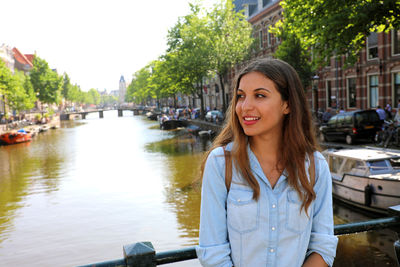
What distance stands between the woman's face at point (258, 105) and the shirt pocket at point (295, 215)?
326mm

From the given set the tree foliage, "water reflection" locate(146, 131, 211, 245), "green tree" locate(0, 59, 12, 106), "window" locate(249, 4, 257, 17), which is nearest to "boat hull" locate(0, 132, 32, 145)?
the tree foliage

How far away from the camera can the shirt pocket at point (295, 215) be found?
1.79 metres

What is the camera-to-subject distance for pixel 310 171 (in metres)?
1.91

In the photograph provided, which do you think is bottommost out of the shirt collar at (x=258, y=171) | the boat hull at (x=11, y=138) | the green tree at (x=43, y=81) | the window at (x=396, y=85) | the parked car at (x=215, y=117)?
the boat hull at (x=11, y=138)

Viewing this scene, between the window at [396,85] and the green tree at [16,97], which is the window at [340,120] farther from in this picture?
the green tree at [16,97]

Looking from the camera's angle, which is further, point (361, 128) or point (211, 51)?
point (211, 51)

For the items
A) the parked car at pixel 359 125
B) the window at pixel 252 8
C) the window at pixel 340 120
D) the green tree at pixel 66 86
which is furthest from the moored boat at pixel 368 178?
the green tree at pixel 66 86

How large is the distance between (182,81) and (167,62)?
2465 millimetres

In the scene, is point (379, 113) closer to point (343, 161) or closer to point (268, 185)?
point (343, 161)

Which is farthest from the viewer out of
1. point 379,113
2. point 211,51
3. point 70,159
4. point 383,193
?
point 211,51

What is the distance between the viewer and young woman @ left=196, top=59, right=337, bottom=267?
177cm

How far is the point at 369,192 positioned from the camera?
9820mm

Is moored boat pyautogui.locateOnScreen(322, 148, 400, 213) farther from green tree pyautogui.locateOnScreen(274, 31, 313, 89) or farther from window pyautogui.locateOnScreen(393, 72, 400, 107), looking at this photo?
green tree pyautogui.locateOnScreen(274, 31, 313, 89)

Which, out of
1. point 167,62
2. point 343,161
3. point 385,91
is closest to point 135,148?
point 167,62
